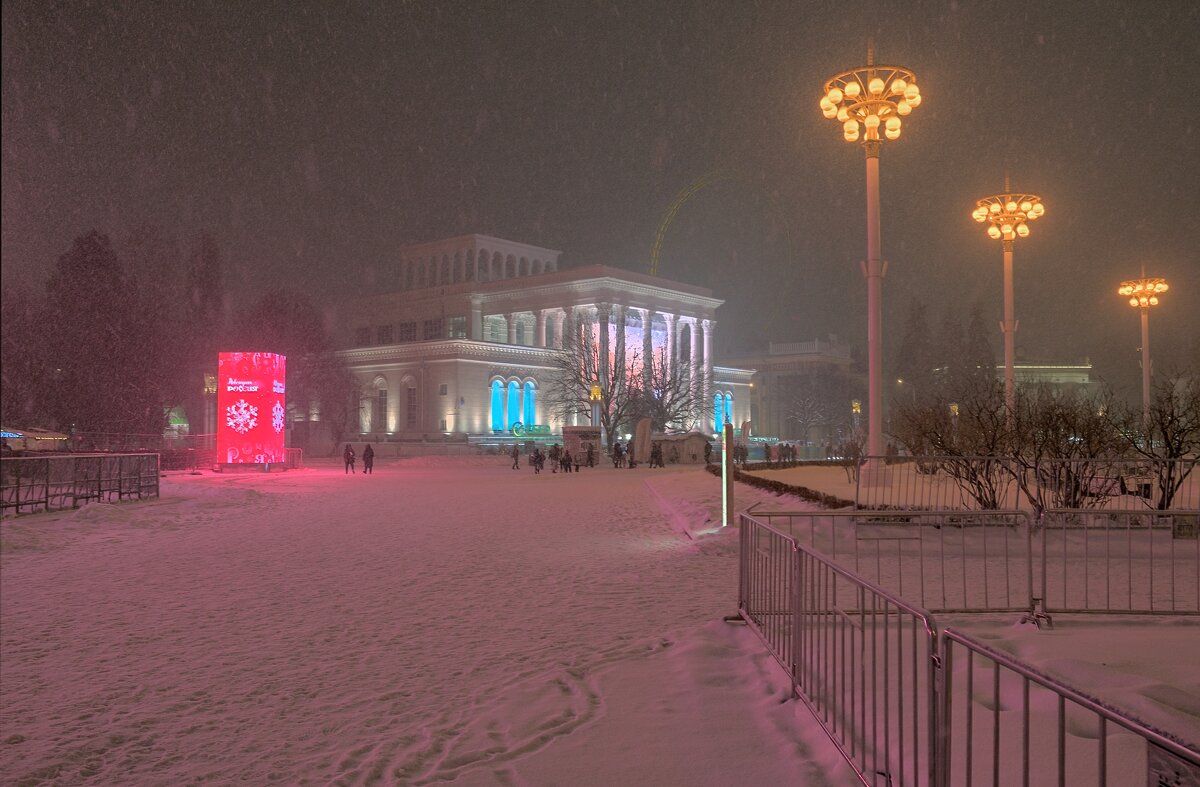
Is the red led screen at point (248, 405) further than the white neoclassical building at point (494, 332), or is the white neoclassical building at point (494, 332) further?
the white neoclassical building at point (494, 332)

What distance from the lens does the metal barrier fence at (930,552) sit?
8930 mm

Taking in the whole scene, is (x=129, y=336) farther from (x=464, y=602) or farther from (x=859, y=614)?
(x=859, y=614)

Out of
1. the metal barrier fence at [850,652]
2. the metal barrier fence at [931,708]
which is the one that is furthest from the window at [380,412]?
the metal barrier fence at [931,708]

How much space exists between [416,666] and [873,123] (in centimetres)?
1653

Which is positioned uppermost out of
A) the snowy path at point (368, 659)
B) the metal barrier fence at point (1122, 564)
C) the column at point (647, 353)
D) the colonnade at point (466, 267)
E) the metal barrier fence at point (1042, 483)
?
the colonnade at point (466, 267)

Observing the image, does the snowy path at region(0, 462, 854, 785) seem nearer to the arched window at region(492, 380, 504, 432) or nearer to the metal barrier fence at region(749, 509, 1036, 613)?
the metal barrier fence at region(749, 509, 1036, 613)

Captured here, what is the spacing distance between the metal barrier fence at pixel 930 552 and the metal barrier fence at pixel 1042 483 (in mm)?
1399

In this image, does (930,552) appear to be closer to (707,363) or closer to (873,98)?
(873,98)

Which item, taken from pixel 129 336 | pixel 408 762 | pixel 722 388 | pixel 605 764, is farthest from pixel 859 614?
pixel 722 388

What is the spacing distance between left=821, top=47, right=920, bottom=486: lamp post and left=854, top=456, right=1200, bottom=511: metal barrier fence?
2.63m

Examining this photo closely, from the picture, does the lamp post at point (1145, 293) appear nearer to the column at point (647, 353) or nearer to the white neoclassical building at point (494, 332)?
the white neoclassical building at point (494, 332)

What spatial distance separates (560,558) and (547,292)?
66525mm

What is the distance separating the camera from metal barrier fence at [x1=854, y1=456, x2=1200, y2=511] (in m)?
13.9

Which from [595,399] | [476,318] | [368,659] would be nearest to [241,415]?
[595,399]
